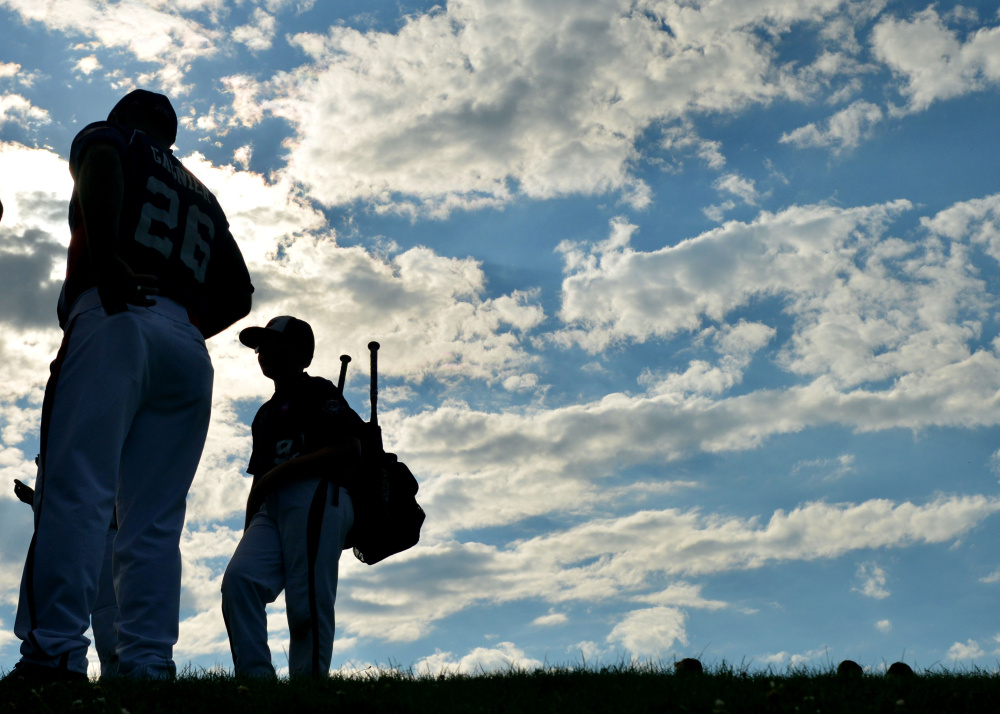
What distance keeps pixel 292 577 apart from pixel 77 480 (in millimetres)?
1907

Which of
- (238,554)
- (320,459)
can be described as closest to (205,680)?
(238,554)

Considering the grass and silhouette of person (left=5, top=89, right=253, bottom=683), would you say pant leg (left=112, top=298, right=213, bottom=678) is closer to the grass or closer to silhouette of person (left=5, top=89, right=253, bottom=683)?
silhouette of person (left=5, top=89, right=253, bottom=683)

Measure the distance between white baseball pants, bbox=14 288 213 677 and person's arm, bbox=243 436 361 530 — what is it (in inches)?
35.7

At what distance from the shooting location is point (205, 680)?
15.0ft

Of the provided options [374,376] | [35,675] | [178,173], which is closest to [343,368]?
[374,376]

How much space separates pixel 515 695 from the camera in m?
4.34

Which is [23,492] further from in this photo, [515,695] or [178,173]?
[515,695]

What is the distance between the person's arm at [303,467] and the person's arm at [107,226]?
171cm

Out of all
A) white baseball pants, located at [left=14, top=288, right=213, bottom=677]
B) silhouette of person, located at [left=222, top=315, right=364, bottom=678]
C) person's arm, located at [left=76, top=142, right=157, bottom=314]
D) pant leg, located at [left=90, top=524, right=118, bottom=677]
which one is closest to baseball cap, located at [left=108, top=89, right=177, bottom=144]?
person's arm, located at [left=76, top=142, right=157, bottom=314]

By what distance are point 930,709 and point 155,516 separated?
4.06 m

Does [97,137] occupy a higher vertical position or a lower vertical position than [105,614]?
higher

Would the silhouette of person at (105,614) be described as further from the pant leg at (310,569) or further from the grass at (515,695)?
the grass at (515,695)

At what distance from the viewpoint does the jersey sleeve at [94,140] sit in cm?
486

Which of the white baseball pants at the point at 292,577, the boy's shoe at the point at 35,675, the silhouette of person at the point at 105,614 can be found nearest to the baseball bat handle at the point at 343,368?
the white baseball pants at the point at 292,577
